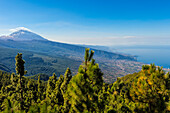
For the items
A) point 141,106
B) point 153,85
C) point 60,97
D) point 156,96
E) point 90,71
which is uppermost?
point 90,71

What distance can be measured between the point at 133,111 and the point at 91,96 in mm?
9720

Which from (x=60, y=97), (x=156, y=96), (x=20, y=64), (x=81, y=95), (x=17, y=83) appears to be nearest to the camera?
(x=81, y=95)

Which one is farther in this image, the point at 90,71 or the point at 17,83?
the point at 17,83

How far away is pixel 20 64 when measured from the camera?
66.8ft

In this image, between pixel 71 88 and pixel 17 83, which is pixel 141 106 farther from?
pixel 17 83

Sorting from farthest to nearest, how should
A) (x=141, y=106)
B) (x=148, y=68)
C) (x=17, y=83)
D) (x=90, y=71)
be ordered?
(x=17, y=83), (x=148, y=68), (x=141, y=106), (x=90, y=71)

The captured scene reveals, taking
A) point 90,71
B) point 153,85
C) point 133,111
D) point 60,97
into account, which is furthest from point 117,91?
point 60,97

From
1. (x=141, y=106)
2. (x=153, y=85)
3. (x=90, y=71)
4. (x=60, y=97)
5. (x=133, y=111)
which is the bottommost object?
(x=60, y=97)

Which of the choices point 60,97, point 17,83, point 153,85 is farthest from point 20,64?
point 153,85

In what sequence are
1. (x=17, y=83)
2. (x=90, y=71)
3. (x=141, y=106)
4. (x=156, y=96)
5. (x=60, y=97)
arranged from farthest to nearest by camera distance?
1. (x=60, y=97)
2. (x=17, y=83)
3. (x=141, y=106)
4. (x=156, y=96)
5. (x=90, y=71)

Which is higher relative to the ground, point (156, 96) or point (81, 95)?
point (81, 95)

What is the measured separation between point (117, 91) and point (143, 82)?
15.4ft

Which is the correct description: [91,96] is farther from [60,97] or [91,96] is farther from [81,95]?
[60,97]

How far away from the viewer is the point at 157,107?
1452 cm
